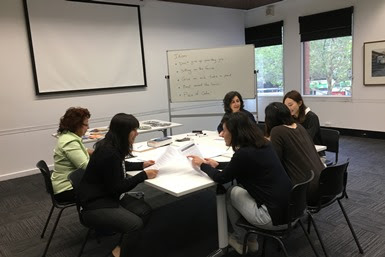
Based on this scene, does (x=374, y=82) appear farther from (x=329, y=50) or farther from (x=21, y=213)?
(x=21, y=213)

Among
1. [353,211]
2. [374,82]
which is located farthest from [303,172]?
[374,82]

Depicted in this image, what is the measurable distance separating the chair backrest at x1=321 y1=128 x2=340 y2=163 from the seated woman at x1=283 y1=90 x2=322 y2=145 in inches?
4.9

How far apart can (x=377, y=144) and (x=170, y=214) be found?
396 centimetres

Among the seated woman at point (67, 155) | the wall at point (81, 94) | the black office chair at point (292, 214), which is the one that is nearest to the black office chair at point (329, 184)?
the black office chair at point (292, 214)

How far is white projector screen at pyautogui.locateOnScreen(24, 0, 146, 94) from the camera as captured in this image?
14.9 ft

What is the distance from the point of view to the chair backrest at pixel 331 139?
9.72 ft

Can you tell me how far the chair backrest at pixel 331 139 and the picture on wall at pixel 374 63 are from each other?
121 inches

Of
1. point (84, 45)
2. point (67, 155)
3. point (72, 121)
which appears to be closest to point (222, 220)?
point (67, 155)

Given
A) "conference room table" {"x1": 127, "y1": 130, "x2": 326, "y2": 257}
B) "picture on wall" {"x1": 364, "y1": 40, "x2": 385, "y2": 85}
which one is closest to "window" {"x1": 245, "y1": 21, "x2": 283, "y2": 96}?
"picture on wall" {"x1": 364, "y1": 40, "x2": 385, "y2": 85}

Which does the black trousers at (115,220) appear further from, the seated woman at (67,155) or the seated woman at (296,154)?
the seated woman at (296,154)

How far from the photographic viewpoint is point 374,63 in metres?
5.38

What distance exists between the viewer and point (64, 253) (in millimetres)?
2430

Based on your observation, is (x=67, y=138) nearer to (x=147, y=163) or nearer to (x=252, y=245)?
(x=147, y=163)

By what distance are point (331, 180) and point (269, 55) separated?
557 cm
